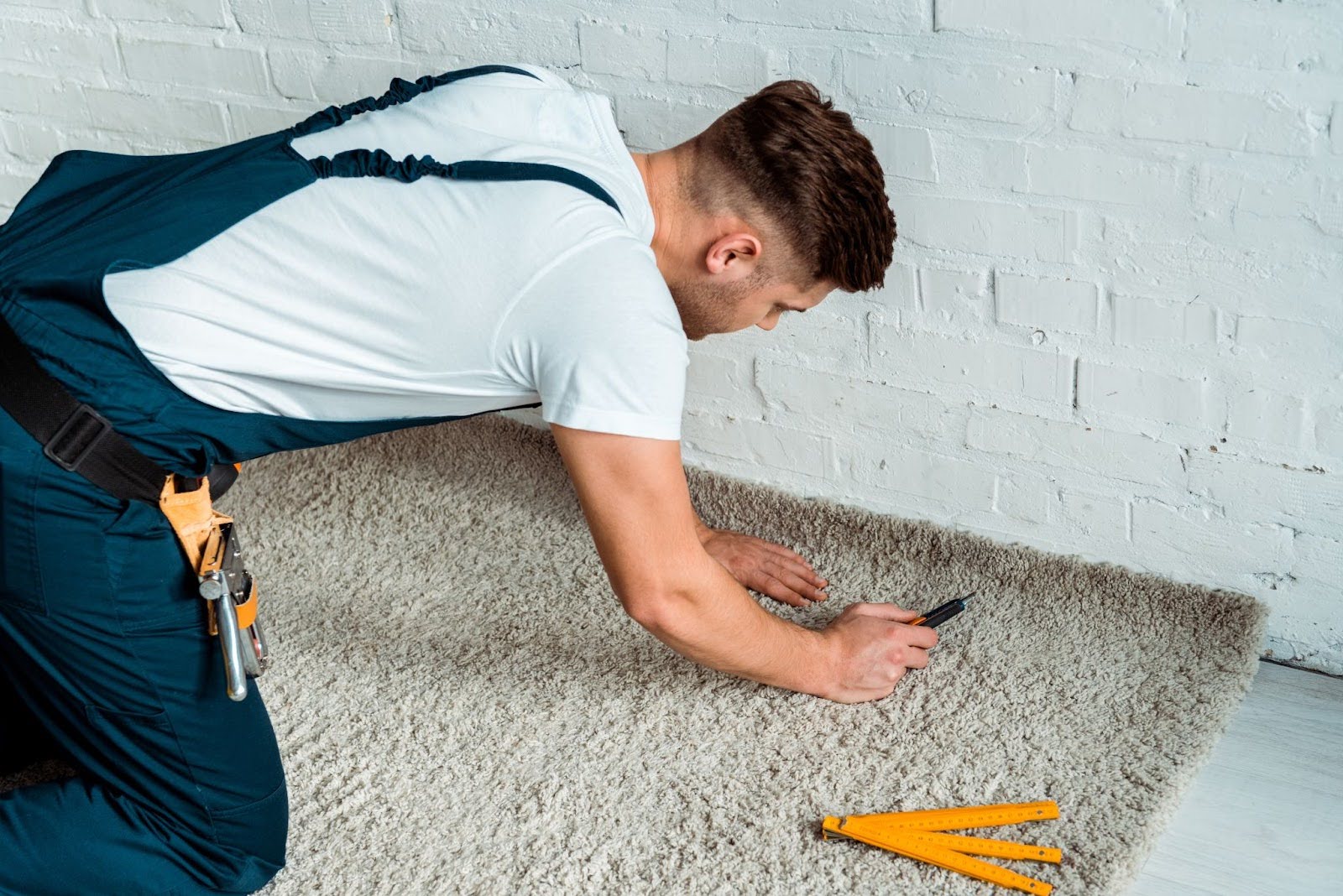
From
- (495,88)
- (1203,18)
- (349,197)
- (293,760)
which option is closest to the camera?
(349,197)

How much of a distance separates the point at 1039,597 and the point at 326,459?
1.26m

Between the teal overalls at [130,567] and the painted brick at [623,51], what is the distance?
490 millimetres

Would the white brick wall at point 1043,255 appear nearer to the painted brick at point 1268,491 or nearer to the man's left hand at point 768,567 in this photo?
the painted brick at point 1268,491

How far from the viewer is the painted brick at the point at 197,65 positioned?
228 centimetres

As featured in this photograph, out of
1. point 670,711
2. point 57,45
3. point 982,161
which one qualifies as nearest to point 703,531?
point 670,711

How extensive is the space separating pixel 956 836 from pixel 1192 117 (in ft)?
2.96

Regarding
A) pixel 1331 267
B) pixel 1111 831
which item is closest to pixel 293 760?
pixel 1111 831

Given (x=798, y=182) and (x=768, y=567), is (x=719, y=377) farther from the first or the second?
(x=798, y=182)

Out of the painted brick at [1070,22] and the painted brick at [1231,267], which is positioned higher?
the painted brick at [1070,22]

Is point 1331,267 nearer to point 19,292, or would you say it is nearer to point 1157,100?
point 1157,100

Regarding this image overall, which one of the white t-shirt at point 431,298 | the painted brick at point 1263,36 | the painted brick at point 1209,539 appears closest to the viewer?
the white t-shirt at point 431,298

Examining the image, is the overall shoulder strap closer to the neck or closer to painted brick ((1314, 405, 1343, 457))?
the neck

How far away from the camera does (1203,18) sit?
1.51 m

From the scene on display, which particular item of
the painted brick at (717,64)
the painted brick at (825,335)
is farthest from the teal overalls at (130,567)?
the painted brick at (825,335)
